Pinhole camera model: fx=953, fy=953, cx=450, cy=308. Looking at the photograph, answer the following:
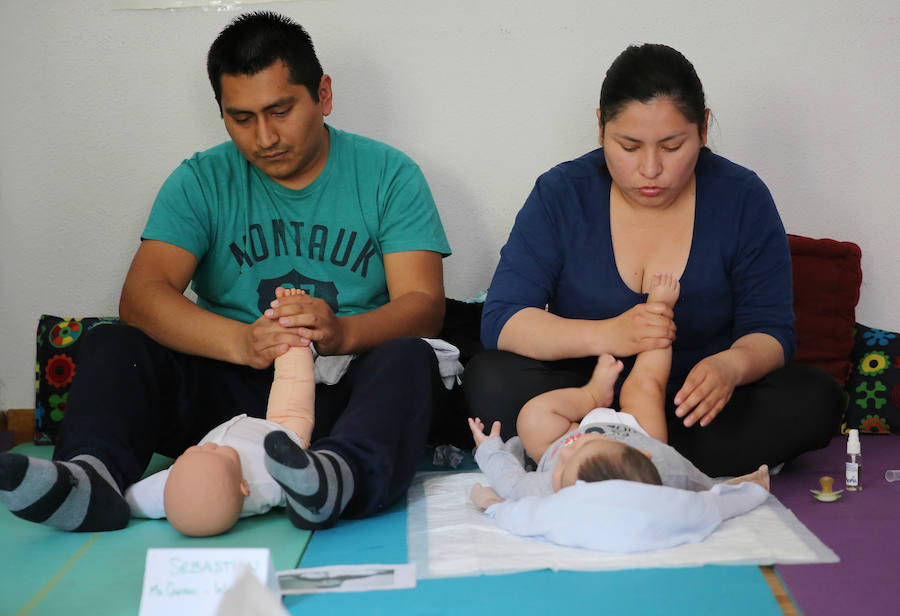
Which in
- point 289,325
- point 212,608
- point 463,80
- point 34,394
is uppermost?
point 463,80

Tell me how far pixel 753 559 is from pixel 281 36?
1.45m

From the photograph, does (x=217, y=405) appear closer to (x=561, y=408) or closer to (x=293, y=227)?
(x=293, y=227)

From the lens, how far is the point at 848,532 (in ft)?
5.35

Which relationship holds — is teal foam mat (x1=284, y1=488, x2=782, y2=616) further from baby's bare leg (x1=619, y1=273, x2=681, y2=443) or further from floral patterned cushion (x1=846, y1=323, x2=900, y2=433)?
floral patterned cushion (x1=846, y1=323, x2=900, y2=433)

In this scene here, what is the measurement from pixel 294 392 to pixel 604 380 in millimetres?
603

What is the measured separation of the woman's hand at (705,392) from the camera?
1.76m

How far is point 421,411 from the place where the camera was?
1817 mm

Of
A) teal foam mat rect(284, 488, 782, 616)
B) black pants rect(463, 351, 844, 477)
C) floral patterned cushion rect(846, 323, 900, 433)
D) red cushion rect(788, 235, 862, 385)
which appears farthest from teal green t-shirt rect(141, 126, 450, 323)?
floral patterned cushion rect(846, 323, 900, 433)

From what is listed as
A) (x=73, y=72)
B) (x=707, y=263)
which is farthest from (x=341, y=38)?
(x=707, y=263)

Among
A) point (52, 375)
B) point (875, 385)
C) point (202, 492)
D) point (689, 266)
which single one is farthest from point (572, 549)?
point (52, 375)

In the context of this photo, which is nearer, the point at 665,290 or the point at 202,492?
the point at 202,492

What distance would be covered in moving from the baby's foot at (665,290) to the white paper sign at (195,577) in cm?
92

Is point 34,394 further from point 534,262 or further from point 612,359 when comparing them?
point 612,359

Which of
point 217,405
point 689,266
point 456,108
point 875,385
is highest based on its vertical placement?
point 456,108
